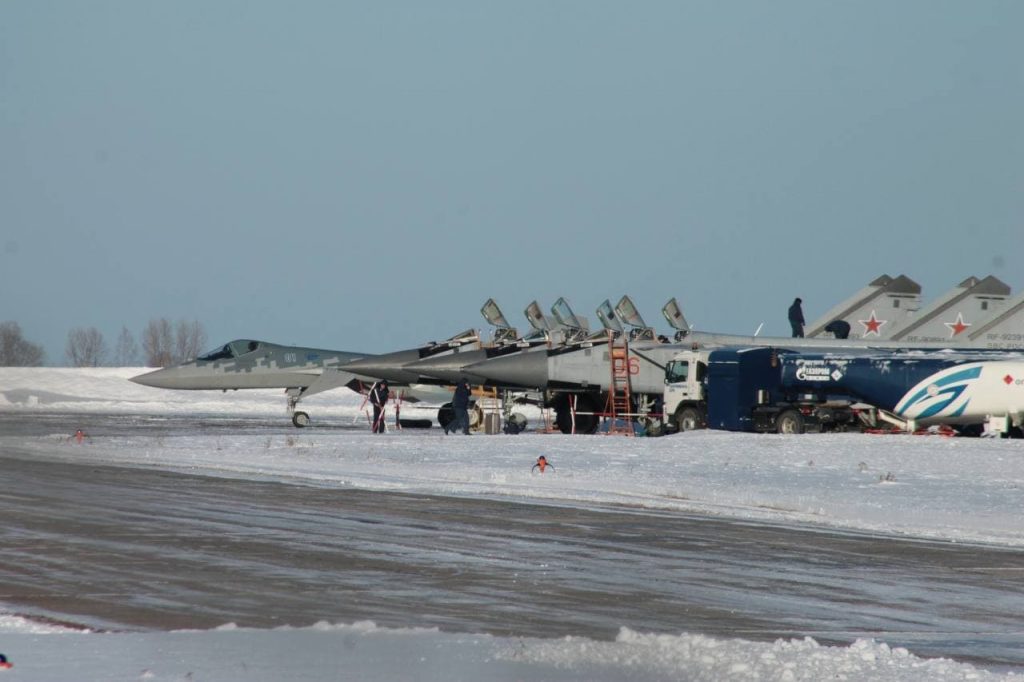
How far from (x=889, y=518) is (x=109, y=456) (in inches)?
597

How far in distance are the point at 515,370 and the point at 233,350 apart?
34.4ft

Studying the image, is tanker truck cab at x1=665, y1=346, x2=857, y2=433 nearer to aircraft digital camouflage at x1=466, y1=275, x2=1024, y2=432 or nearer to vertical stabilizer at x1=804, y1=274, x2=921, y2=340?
aircraft digital camouflage at x1=466, y1=275, x2=1024, y2=432

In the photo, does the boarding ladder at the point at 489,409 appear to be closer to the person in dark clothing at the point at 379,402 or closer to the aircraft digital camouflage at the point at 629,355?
the aircraft digital camouflage at the point at 629,355

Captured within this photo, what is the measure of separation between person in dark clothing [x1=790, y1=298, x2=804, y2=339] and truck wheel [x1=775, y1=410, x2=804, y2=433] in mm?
10930

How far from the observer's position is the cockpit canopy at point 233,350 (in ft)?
139

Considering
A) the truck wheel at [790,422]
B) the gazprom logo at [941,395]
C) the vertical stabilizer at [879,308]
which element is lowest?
the truck wheel at [790,422]

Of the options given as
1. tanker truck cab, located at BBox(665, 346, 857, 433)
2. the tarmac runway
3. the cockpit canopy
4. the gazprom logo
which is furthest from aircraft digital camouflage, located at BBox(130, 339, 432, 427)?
the tarmac runway

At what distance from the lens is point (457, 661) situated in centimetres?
706

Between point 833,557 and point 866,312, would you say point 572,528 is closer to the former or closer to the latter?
point 833,557

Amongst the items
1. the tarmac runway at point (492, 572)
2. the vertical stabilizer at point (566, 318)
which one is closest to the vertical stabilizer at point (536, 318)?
the vertical stabilizer at point (566, 318)

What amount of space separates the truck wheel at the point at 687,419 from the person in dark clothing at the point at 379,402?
25.2 feet

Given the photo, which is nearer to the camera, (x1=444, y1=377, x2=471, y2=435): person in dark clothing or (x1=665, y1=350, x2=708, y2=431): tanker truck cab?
(x1=444, y1=377, x2=471, y2=435): person in dark clothing

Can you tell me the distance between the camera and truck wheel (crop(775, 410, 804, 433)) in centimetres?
3297

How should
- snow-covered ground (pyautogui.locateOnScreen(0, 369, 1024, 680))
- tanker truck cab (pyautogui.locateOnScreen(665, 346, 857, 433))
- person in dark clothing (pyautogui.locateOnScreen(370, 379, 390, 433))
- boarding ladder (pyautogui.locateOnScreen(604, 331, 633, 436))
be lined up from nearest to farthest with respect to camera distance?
snow-covered ground (pyautogui.locateOnScreen(0, 369, 1024, 680)) < tanker truck cab (pyautogui.locateOnScreen(665, 346, 857, 433)) < person in dark clothing (pyautogui.locateOnScreen(370, 379, 390, 433)) < boarding ladder (pyautogui.locateOnScreen(604, 331, 633, 436))
